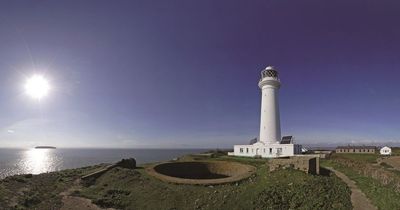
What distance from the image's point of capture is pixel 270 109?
43.5 meters

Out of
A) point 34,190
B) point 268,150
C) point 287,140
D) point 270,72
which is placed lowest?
point 34,190

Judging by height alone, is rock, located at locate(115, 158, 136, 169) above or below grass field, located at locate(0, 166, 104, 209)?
above

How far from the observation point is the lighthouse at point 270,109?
4334 cm

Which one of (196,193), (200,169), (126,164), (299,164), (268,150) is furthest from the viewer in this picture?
(268,150)

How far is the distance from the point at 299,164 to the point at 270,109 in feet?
72.7

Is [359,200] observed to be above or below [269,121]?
below

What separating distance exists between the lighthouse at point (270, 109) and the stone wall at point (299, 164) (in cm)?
1975

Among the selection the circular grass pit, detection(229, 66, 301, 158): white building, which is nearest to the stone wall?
the circular grass pit

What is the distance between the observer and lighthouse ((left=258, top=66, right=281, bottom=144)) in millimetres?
43344

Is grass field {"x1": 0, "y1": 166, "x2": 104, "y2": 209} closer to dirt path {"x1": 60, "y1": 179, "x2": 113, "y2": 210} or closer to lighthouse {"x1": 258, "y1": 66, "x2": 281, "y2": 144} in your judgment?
dirt path {"x1": 60, "y1": 179, "x2": 113, "y2": 210}

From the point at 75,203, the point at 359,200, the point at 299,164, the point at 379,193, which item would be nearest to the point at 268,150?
the point at 299,164

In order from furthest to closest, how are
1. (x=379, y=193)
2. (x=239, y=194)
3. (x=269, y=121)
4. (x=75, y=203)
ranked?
(x=269, y=121) < (x=75, y=203) < (x=239, y=194) < (x=379, y=193)

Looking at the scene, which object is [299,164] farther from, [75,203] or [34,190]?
[34,190]

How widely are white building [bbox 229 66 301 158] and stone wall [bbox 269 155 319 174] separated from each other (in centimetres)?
1881
